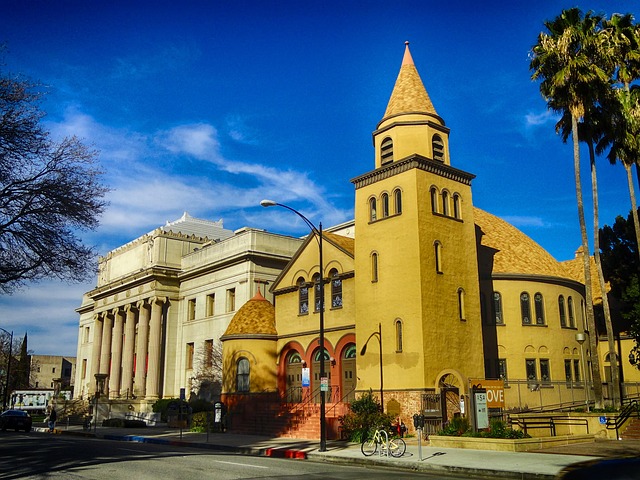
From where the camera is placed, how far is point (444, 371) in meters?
28.6

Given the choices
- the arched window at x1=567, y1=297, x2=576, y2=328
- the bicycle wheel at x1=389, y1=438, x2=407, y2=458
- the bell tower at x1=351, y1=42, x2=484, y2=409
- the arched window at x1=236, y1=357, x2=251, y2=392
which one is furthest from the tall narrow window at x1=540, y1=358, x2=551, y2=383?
the bicycle wheel at x1=389, y1=438, x2=407, y2=458

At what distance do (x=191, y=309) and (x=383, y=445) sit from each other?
40.2m

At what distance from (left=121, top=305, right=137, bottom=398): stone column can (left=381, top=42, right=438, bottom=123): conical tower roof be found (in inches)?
1563

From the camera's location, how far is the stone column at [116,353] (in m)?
63.7

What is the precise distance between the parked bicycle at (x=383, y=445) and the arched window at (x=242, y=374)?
16820 mm

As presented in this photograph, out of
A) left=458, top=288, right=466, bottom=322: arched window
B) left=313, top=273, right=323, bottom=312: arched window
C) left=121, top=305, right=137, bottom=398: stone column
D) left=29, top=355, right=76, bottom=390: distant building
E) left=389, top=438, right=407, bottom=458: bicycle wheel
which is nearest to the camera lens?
left=389, top=438, right=407, bottom=458: bicycle wheel

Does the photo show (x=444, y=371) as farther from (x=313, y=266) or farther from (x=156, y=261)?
(x=156, y=261)

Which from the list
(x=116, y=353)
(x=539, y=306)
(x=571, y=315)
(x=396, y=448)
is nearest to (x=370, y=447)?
(x=396, y=448)

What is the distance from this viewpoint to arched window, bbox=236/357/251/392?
37594 millimetres

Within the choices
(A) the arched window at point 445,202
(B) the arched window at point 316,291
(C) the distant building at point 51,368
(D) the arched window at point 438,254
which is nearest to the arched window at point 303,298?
(B) the arched window at point 316,291

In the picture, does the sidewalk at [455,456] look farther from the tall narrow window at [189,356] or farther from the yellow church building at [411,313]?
the tall narrow window at [189,356]

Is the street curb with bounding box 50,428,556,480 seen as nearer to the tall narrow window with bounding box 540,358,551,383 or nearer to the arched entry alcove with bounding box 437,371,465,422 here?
the arched entry alcove with bounding box 437,371,465,422

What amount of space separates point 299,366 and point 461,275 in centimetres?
1188

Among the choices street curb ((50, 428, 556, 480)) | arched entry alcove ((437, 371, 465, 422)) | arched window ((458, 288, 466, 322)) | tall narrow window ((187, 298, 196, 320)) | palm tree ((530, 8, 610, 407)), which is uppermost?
palm tree ((530, 8, 610, 407))
